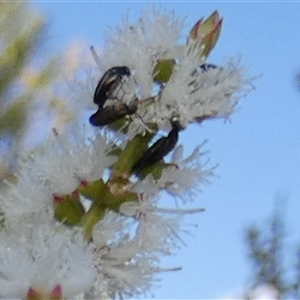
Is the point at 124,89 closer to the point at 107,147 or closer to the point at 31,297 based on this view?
the point at 107,147

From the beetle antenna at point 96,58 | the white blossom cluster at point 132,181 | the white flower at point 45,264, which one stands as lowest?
the white flower at point 45,264

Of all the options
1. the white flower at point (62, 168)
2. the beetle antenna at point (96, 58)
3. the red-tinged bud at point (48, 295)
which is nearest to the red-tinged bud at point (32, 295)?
the red-tinged bud at point (48, 295)

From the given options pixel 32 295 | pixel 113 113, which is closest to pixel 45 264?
pixel 32 295

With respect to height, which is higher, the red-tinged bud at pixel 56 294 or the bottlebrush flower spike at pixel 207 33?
the bottlebrush flower spike at pixel 207 33

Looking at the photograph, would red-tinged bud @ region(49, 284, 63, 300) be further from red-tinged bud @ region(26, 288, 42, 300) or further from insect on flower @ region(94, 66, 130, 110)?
insect on flower @ region(94, 66, 130, 110)

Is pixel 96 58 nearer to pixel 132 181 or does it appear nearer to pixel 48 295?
pixel 132 181

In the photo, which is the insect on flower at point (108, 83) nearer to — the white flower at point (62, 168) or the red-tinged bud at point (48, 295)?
the white flower at point (62, 168)

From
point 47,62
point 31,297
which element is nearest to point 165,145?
point 31,297

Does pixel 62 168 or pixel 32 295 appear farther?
pixel 62 168
